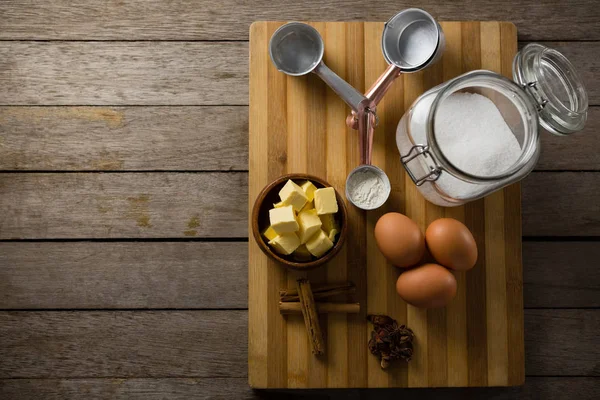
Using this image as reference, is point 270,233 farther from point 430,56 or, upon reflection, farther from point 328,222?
point 430,56

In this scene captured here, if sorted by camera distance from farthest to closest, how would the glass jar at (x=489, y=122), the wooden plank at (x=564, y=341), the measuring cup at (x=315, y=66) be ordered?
the wooden plank at (x=564, y=341) < the measuring cup at (x=315, y=66) < the glass jar at (x=489, y=122)

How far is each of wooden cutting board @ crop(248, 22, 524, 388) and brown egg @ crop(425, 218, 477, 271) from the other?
0.07 metres

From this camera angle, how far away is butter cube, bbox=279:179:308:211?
30.7 inches

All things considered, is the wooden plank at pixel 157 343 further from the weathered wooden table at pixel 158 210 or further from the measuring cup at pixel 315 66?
the measuring cup at pixel 315 66

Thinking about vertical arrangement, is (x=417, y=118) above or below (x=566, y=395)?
above

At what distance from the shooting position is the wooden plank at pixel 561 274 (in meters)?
1.02

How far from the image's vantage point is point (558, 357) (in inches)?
40.0

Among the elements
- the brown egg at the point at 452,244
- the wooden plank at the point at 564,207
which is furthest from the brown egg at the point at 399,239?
the wooden plank at the point at 564,207

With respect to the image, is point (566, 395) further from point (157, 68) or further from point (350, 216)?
point (157, 68)

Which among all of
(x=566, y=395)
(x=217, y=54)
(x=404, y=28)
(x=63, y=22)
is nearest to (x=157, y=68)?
(x=217, y=54)

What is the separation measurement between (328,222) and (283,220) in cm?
9

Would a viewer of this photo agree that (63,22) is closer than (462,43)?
No

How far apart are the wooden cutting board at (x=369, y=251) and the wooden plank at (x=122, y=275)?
0.19 metres

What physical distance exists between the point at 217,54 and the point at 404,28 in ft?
1.42
